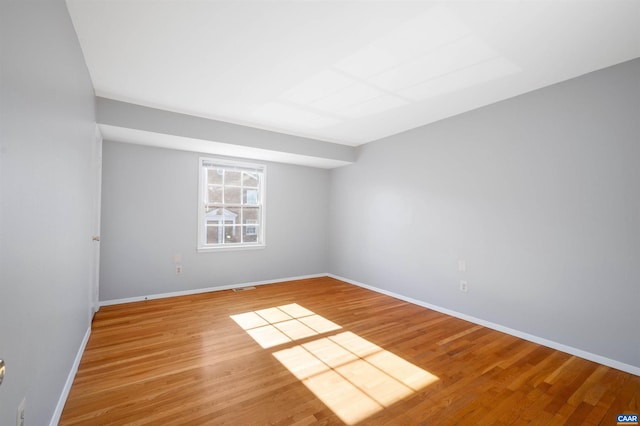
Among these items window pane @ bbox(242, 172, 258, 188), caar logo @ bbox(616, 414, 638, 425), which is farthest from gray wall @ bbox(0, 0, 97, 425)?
caar logo @ bbox(616, 414, 638, 425)

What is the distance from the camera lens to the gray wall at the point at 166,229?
149 inches

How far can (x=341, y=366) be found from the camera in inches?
91.4

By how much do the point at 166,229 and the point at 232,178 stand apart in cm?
129

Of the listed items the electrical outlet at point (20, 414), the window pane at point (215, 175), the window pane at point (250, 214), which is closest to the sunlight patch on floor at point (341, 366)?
the electrical outlet at point (20, 414)

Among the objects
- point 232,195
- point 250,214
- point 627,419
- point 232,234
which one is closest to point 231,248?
point 232,234

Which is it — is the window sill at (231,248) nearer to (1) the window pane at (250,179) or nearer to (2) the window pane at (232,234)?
(2) the window pane at (232,234)

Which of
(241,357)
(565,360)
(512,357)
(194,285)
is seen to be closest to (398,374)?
(512,357)

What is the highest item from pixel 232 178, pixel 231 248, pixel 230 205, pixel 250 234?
pixel 232 178

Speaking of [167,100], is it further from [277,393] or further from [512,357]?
[512,357]

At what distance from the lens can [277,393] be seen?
1.96 meters

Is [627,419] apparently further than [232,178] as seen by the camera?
No

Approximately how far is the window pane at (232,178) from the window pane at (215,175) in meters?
0.08

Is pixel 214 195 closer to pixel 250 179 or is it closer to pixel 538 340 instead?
pixel 250 179

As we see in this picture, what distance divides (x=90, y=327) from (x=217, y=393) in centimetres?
193
